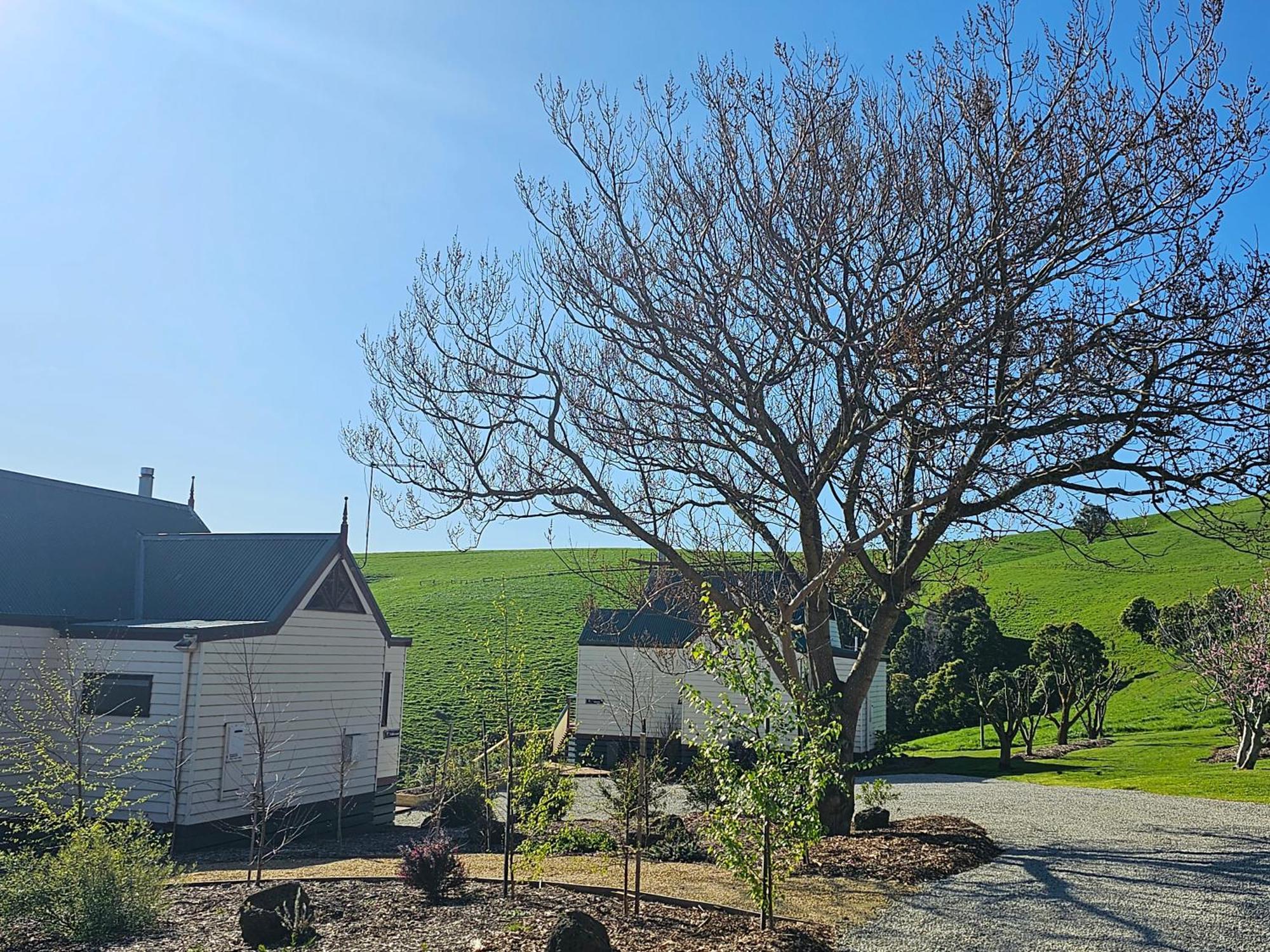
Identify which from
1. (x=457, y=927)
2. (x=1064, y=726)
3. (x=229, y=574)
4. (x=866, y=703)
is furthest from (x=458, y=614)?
(x=457, y=927)

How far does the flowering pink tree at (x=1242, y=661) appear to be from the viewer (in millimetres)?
22047

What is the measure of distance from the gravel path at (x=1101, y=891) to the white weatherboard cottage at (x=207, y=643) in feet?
30.7

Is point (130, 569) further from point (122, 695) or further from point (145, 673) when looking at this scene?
point (145, 673)

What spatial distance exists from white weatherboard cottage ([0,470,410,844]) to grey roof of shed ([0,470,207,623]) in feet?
0.09

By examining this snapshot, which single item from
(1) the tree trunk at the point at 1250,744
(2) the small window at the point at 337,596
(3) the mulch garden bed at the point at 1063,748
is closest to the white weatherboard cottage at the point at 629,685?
(3) the mulch garden bed at the point at 1063,748

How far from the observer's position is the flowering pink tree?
22047mm

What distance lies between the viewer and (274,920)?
750 centimetres

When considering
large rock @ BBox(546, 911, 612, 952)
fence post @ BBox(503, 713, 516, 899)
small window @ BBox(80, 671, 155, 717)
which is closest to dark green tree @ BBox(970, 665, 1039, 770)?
fence post @ BBox(503, 713, 516, 899)

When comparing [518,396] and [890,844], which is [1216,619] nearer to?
[890,844]

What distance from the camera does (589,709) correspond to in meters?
30.2

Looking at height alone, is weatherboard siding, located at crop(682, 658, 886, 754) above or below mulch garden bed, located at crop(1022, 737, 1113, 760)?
above

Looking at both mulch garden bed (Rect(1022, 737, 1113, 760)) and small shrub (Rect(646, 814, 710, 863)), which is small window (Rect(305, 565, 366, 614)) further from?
mulch garden bed (Rect(1022, 737, 1113, 760))

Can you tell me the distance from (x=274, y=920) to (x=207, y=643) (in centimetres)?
839

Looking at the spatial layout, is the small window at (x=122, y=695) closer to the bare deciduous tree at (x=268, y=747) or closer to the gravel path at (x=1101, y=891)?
the bare deciduous tree at (x=268, y=747)
